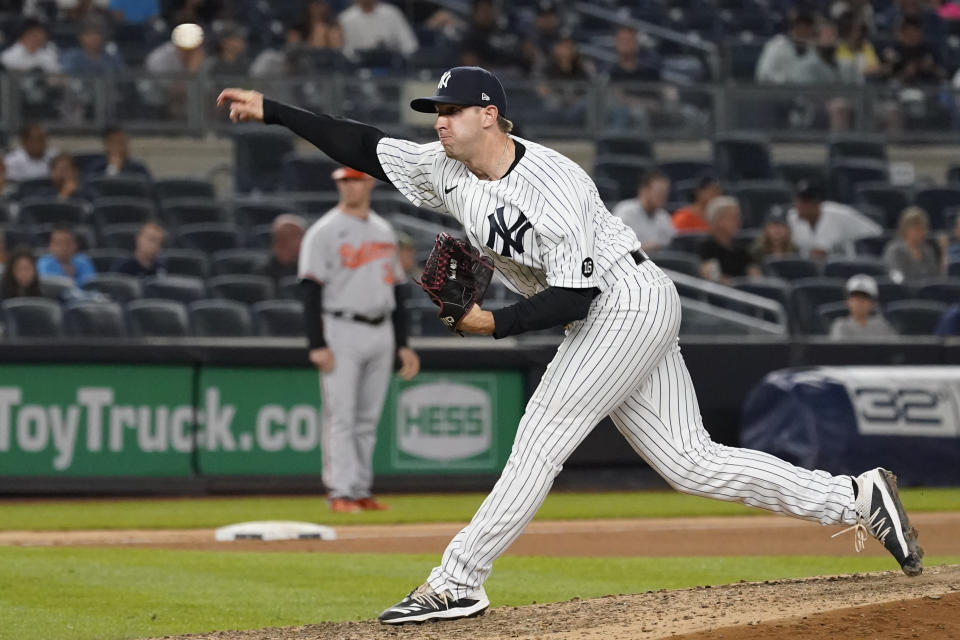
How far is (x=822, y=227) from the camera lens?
46.2 ft

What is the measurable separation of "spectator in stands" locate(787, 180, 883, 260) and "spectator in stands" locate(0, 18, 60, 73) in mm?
6947

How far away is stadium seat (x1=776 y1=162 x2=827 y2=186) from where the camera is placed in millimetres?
15575

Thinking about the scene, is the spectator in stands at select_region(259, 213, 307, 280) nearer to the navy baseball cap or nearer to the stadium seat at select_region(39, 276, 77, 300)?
the stadium seat at select_region(39, 276, 77, 300)

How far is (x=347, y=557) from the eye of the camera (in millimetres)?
7480

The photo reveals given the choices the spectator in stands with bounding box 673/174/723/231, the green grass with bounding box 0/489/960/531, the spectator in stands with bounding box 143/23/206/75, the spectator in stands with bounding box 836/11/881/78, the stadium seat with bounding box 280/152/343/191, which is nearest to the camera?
the green grass with bounding box 0/489/960/531

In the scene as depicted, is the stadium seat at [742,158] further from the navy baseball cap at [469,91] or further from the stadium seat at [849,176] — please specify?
the navy baseball cap at [469,91]

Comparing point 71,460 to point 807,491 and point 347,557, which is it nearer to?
point 347,557

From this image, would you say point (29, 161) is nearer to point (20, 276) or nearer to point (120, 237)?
point (120, 237)

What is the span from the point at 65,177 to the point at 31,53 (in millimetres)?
1998

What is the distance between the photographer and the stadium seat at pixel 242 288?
1202 cm

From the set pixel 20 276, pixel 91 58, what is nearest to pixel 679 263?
pixel 20 276

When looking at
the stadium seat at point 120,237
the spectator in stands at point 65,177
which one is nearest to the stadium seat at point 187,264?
the stadium seat at point 120,237

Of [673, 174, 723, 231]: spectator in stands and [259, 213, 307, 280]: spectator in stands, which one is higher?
[673, 174, 723, 231]: spectator in stands

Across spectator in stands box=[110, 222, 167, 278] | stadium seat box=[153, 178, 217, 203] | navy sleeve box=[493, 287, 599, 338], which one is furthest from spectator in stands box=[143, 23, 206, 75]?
navy sleeve box=[493, 287, 599, 338]
